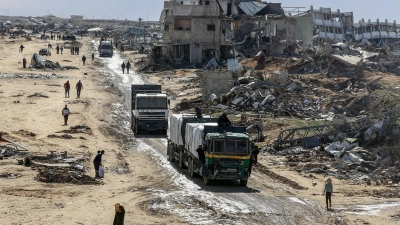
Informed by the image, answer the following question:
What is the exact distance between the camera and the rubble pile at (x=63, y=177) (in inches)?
1168

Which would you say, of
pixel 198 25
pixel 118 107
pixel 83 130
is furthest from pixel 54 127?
pixel 198 25

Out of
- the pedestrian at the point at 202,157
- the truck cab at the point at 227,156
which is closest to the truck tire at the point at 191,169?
the pedestrian at the point at 202,157

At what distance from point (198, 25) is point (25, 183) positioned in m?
62.4

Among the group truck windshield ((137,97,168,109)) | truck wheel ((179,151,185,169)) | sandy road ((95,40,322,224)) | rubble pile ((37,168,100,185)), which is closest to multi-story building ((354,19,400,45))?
truck windshield ((137,97,168,109))

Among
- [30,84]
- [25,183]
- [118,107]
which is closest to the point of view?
[25,183]

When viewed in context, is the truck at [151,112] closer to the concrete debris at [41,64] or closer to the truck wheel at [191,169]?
the truck wheel at [191,169]

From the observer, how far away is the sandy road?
2444 centimetres

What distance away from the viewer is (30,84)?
73.5 meters

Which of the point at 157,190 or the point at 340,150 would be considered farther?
the point at 340,150

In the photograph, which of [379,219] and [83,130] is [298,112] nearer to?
[83,130]

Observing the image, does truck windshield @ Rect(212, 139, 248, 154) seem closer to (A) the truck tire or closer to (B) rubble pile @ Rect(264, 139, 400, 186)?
(A) the truck tire

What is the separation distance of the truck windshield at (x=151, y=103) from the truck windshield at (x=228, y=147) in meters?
16.7

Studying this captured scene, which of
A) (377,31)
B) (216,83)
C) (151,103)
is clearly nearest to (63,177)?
(151,103)

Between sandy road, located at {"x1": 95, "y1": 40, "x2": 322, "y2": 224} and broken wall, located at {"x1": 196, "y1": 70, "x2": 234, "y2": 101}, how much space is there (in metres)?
23.6
